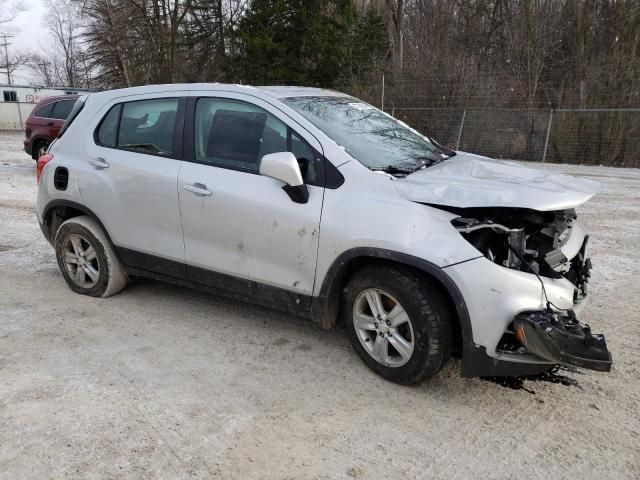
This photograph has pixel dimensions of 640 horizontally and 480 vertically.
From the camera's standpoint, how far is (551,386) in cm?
348

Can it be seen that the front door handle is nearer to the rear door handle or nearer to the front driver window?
the front driver window

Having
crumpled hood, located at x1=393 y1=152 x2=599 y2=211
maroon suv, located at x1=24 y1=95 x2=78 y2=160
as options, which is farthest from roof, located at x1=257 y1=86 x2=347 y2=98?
maroon suv, located at x1=24 y1=95 x2=78 y2=160

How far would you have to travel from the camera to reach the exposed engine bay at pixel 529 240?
3174 millimetres

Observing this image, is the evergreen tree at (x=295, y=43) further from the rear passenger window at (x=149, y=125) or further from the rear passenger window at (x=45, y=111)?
the rear passenger window at (x=149, y=125)

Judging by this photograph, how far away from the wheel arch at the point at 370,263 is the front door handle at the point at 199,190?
1108 millimetres

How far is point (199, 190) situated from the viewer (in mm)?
4027

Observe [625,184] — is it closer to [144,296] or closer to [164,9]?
[144,296]

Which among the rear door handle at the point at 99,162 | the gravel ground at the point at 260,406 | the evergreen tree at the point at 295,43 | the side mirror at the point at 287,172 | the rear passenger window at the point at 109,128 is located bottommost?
the gravel ground at the point at 260,406

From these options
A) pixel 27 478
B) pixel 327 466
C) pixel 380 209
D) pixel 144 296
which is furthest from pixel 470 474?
pixel 144 296

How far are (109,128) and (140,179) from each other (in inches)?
28.7

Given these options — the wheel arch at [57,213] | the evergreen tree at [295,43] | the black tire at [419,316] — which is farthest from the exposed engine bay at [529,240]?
the evergreen tree at [295,43]

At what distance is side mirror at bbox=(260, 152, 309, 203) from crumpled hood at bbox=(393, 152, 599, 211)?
0.60 metres

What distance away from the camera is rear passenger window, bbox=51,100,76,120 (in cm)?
1352

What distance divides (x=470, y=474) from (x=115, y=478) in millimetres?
1718
